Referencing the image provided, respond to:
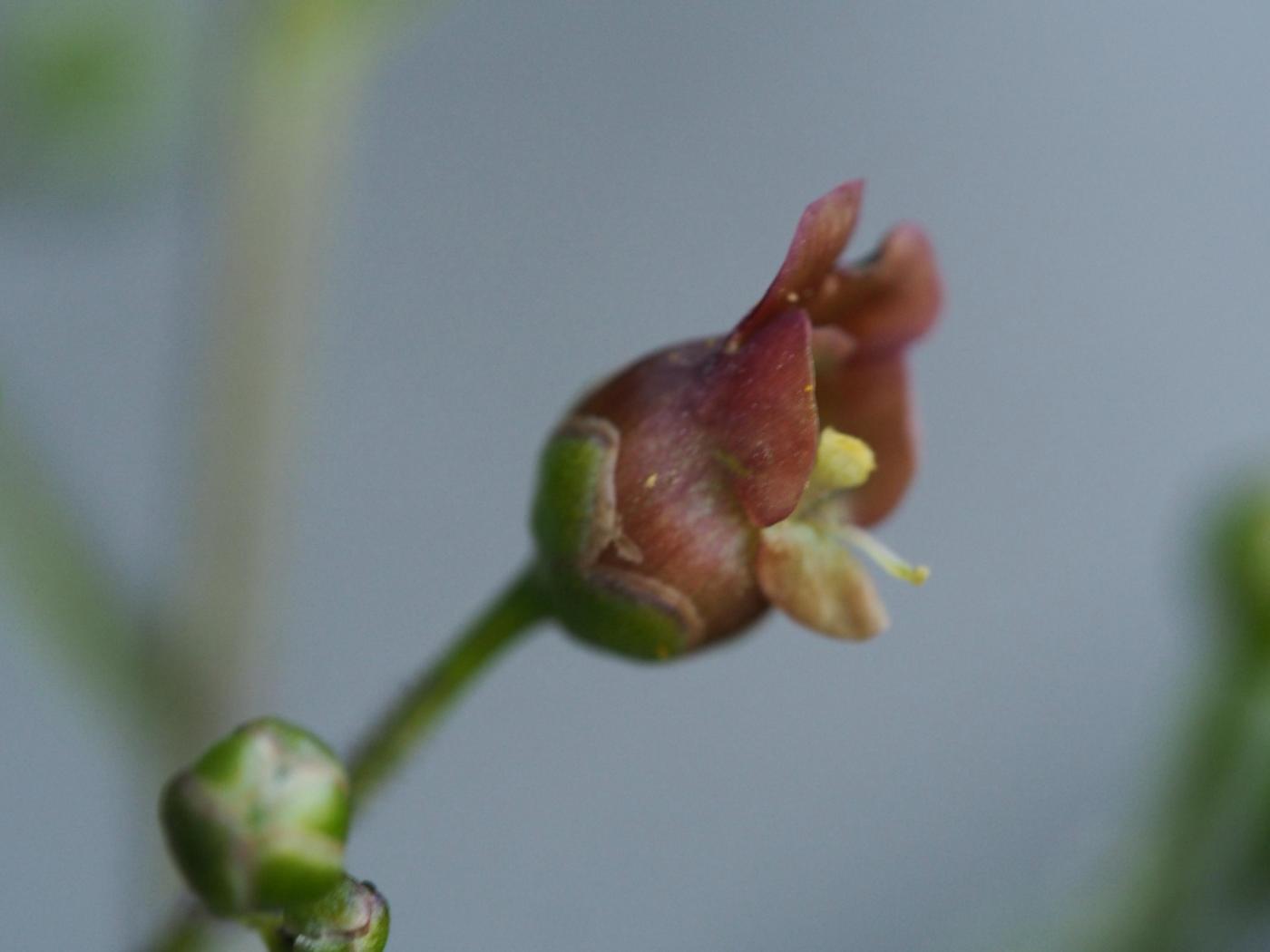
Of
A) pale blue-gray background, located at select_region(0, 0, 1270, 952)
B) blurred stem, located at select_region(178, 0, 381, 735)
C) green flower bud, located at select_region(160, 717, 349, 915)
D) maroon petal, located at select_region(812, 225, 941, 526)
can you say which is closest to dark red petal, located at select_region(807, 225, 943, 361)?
maroon petal, located at select_region(812, 225, 941, 526)

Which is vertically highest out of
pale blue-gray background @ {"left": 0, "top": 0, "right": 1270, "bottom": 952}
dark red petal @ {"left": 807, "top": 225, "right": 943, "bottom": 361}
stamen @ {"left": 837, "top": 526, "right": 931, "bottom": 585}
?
dark red petal @ {"left": 807, "top": 225, "right": 943, "bottom": 361}

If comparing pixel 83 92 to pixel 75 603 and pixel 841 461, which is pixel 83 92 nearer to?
pixel 75 603

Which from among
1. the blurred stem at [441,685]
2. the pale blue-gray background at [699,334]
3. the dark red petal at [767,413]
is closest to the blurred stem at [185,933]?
the blurred stem at [441,685]

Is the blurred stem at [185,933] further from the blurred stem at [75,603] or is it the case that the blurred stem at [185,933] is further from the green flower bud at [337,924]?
the blurred stem at [75,603]

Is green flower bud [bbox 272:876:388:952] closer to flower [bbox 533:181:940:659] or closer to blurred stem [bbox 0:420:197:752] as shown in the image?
flower [bbox 533:181:940:659]

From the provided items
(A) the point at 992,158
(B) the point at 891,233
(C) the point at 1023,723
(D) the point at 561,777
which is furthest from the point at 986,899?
(B) the point at 891,233

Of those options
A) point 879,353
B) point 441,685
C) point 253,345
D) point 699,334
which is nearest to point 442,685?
point 441,685
